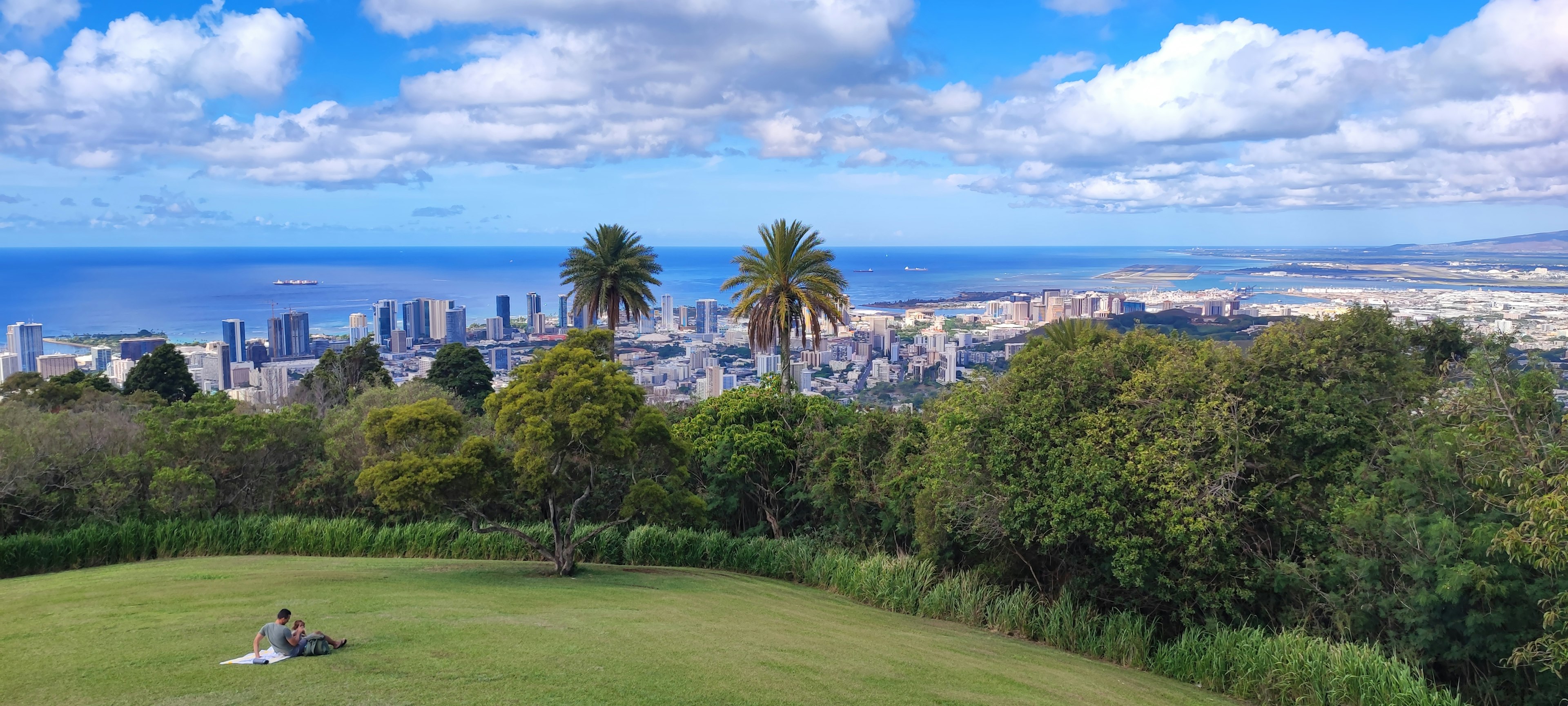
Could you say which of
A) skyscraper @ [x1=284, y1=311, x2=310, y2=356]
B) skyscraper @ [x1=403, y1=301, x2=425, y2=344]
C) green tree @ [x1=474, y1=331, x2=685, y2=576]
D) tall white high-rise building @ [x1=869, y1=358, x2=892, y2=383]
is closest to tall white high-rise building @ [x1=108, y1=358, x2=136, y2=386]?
skyscraper @ [x1=284, y1=311, x2=310, y2=356]

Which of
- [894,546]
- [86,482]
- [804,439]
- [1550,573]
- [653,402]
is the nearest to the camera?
[1550,573]

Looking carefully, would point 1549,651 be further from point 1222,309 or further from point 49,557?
point 1222,309

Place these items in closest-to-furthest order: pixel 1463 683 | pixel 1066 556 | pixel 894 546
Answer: pixel 1463 683, pixel 1066 556, pixel 894 546

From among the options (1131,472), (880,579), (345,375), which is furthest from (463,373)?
(1131,472)

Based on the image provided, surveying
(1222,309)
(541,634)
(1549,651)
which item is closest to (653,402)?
(541,634)

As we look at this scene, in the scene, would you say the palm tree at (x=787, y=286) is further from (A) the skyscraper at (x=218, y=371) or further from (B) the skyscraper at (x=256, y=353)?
(B) the skyscraper at (x=256, y=353)

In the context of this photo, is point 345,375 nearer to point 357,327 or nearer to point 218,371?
point 218,371

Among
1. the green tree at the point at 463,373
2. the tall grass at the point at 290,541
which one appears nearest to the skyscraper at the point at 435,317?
the green tree at the point at 463,373
